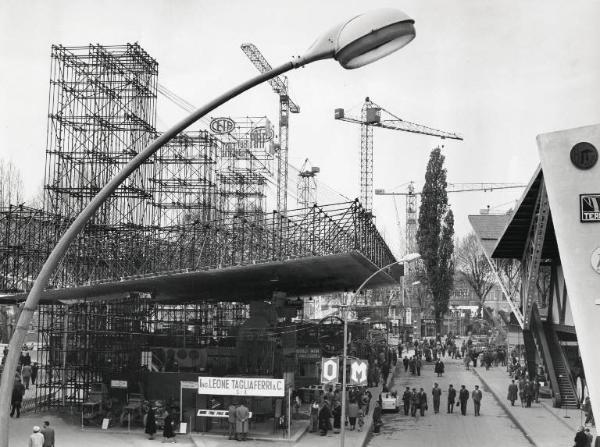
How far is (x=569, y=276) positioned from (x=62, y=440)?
59.8 feet

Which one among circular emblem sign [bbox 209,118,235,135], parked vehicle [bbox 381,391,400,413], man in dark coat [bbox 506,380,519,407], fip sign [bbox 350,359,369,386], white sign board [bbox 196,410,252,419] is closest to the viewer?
fip sign [bbox 350,359,369,386]

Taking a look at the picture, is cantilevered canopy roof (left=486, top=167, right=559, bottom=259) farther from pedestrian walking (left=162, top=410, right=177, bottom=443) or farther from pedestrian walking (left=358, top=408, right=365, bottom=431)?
pedestrian walking (left=162, top=410, right=177, bottom=443)

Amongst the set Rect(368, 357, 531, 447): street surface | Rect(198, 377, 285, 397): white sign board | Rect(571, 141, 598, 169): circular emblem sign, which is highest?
Rect(571, 141, 598, 169): circular emblem sign

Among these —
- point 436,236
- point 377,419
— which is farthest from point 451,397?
point 436,236

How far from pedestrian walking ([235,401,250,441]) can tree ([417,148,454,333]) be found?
4991cm

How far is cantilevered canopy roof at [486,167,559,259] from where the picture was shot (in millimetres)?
35531

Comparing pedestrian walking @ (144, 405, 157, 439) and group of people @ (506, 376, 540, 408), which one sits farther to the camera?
group of people @ (506, 376, 540, 408)

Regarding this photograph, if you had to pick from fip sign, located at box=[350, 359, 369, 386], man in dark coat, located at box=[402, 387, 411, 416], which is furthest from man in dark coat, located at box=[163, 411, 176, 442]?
man in dark coat, located at box=[402, 387, 411, 416]

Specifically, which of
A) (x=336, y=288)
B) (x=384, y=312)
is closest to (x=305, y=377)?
(x=336, y=288)

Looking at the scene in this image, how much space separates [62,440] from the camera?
1077 inches

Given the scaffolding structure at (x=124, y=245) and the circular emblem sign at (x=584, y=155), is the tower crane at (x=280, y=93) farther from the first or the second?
the circular emblem sign at (x=584, y=155)

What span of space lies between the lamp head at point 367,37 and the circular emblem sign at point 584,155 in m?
21.7

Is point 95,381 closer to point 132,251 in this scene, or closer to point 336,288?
point 132,251

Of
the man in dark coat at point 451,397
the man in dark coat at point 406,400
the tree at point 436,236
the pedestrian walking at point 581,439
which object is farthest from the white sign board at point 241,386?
the tree at point 436,236
